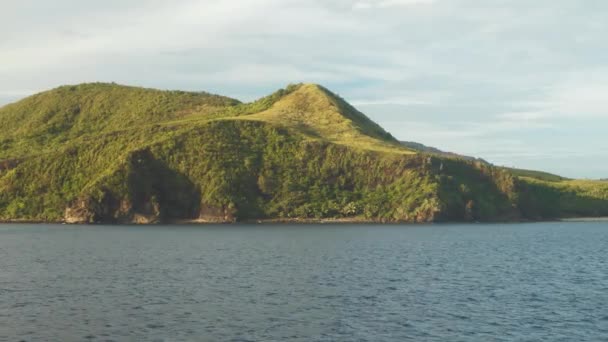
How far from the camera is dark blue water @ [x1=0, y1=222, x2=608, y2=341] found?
179 ft

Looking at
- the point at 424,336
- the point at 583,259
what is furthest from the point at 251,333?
the point at 583,259

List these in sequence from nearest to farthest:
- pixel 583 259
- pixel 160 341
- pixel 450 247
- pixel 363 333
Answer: pixel 160 341, pixel 363 333, pixel 583 259, pixel 450 247

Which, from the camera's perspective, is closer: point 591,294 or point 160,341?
point 160,341

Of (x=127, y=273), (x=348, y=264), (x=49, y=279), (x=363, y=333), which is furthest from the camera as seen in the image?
(x=348, y=264)

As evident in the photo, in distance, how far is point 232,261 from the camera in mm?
104812

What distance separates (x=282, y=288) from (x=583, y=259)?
60903 millimetres

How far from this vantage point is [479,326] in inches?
2219

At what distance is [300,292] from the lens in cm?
7356

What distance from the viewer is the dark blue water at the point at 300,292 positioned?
54.5m

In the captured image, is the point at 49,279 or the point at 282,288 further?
the point at 49,279

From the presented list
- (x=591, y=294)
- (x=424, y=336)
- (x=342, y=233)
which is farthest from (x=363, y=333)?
(x=342, y=233)

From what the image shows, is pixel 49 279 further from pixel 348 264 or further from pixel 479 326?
pixel 479 326

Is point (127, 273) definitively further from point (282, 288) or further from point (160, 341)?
point (160, 341)

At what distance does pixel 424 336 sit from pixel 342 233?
123828 millimetres
